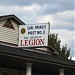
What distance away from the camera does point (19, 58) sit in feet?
63.3

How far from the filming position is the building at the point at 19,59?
1917cm

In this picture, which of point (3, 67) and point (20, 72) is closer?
point (3, 67)

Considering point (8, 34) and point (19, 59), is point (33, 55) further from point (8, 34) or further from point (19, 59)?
point (8, 34)

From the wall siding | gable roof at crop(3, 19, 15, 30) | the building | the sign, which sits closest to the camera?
the building

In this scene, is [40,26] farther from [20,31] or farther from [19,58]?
[19,58]

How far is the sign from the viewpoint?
86.2 feet

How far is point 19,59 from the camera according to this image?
65.4ft

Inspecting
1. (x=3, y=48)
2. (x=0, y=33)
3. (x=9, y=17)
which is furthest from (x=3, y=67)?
(x=3, y=48)

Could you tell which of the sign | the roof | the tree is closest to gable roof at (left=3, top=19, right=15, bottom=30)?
the sign

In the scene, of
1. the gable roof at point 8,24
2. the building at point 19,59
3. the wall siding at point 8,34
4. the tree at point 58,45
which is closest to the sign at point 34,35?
the building at point 19,59

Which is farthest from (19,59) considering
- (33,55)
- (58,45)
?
(58,45)

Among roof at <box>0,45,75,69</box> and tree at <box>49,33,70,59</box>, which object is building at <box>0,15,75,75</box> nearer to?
roof at <box>0,45,75,69</box>

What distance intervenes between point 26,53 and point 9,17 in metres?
9.67

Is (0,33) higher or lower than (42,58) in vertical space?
higher
